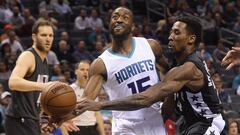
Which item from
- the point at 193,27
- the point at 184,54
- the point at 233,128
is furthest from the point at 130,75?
the point at 233,128

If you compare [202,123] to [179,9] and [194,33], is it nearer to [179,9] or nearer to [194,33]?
[194,33]

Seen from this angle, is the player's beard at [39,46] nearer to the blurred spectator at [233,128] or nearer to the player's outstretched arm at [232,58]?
the player's outstretched arm at [232,58]

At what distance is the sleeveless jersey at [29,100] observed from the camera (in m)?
6.24

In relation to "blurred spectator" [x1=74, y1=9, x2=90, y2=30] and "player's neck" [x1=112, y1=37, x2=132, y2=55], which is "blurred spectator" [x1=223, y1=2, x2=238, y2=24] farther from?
"player's neck" [x1=112, y1=37, x2=132, y2=55]

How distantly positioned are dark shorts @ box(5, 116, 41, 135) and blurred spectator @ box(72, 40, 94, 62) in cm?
757

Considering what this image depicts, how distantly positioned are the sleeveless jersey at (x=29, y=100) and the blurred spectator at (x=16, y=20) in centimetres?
819

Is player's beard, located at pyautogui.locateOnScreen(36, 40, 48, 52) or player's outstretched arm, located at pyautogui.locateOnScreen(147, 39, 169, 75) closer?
player's outstretched arm, located at pyautogui.locateOnScreen(147, 39, 169, 75)

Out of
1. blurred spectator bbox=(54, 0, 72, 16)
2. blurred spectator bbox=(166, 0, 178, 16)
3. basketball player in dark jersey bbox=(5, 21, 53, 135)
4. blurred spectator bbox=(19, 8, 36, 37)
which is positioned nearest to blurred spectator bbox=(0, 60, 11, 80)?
blurred spectator bbox=(19, 8, 36, 37)

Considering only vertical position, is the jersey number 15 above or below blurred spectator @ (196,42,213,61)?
above

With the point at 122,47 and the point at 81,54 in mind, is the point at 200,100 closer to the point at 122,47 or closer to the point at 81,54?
the point at 122,47

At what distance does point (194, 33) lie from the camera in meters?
5.07

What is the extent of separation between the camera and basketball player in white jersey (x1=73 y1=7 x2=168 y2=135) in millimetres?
5605

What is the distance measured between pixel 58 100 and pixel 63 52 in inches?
351

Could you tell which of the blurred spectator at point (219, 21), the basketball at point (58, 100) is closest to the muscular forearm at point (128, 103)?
the basketball at point (58, 100)
